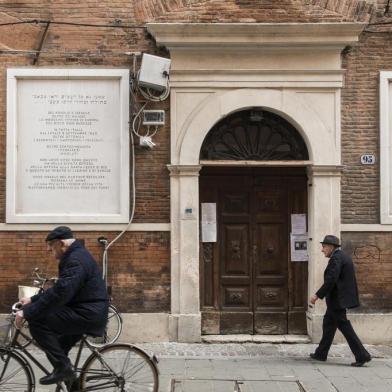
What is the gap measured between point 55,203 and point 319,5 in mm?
4895

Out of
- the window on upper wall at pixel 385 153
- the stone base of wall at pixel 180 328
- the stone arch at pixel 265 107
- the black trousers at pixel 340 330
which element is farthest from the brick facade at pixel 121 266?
the window on upper wall at pixel 385 153

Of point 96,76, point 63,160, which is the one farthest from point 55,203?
point 96,76

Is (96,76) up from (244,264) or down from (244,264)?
up

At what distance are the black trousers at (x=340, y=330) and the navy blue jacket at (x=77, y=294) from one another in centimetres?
368

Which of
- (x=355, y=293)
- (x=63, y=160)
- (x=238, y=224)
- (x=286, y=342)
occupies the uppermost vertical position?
(x=63, y=160)

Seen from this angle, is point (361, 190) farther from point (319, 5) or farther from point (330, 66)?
point (319, 5)

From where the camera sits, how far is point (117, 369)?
6.20 m

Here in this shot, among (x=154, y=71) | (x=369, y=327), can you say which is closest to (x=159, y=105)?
(x=154, y=71)

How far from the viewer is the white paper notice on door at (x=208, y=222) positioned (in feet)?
33.4

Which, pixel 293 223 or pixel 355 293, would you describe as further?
pixel 293 223

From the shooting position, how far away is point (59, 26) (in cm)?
993

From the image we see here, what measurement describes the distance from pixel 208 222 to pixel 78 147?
2250mm

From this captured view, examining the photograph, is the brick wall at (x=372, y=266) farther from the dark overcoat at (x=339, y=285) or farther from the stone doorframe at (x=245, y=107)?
the dark overcoat at (x=339, y=285)

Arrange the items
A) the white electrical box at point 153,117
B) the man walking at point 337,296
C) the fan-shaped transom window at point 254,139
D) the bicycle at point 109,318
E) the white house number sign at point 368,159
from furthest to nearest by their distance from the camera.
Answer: the fan-shaped transom window at point 254,139
the white house number sign at point 368,159
the white electrical box at point 153,117
the bicycle at point 109,318
the man walking at point 337,296
